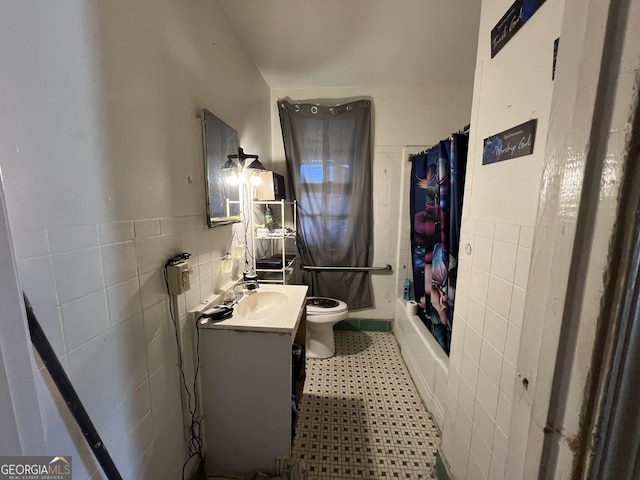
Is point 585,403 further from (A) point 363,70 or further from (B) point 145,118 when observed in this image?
(A) point 363,70

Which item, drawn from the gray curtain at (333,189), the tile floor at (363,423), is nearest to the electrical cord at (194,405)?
the tile floor at (363,423)

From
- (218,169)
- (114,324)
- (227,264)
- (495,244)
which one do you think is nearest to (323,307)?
(227,264)

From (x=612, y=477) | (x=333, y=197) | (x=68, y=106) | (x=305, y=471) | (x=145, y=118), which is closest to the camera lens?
(x=612, y=477)

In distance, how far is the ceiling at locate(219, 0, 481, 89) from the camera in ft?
4.65

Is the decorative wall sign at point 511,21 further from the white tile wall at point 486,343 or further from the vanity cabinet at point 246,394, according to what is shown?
the vanity cabinet at point 246,394

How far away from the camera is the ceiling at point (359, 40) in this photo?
1.42 metres

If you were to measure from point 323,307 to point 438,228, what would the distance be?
1122 mm

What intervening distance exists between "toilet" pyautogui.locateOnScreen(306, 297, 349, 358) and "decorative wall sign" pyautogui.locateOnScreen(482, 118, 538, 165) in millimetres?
1555

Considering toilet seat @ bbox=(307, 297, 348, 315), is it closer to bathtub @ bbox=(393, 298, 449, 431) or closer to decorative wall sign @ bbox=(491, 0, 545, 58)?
bathtub @ bbox=(393, 298, 449, 431)

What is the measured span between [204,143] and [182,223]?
398 millimetres

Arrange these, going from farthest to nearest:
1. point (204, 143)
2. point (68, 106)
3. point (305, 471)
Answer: point (305, 471), point (204, 143), point (68, 106)

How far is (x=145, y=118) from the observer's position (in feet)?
2.77

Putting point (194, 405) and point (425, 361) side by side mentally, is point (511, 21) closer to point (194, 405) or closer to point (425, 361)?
point (425, 361)

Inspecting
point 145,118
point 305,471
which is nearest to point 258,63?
point 145,118
